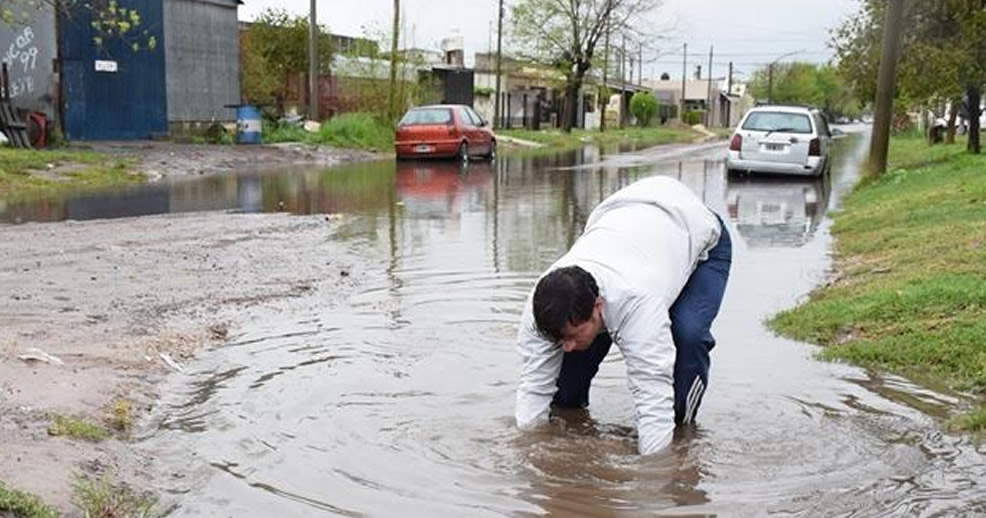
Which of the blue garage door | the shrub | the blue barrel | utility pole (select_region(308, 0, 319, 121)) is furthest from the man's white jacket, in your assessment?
the shrub

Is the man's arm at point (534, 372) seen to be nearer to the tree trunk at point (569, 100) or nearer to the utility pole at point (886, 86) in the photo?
the utility pole at point (886, 86)

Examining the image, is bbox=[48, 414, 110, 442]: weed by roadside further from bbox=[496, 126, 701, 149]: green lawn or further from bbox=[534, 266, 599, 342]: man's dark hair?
bbox=[496, 126, 701, 149]: green lawn

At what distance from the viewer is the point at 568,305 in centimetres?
388

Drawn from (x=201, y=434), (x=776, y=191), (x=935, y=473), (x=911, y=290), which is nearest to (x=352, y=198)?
(x=776, y=191)

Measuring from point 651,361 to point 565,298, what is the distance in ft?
1.58

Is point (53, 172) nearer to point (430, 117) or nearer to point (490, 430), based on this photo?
point (430, 117)

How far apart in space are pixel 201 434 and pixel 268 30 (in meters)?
37.6

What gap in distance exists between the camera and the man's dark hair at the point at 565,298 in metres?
3.88

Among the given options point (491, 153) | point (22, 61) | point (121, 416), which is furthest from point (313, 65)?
point (121, 416)

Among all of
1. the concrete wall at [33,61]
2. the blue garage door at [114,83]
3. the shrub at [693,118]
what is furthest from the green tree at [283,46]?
the shrub at [693,118]

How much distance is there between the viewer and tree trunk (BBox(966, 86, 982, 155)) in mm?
22078

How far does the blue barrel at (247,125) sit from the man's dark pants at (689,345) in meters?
26.9

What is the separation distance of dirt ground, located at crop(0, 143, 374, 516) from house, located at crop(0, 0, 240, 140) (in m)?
15.1

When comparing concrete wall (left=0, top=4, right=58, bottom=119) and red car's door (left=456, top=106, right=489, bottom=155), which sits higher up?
concrete wall (left=0, top=4, right=58, bottom=119)
